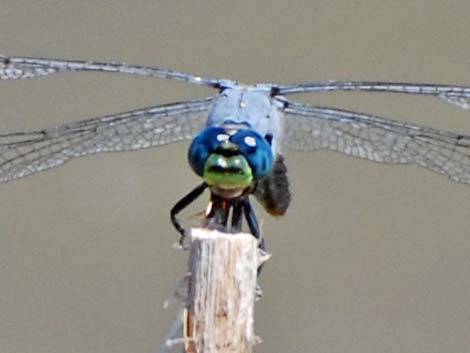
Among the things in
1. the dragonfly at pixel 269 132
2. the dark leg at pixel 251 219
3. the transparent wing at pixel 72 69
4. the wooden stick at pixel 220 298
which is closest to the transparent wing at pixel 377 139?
the dragonfly at pixel 269 132

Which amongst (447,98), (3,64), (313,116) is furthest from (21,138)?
(447,98)

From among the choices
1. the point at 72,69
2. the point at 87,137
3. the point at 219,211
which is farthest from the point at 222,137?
the point at 72,69

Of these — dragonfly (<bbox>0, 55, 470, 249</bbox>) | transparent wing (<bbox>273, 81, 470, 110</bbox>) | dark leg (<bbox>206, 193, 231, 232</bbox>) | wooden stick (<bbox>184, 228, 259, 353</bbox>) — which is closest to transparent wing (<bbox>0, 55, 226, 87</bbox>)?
dragonfly (<bbox>0, 55, 470, 249</bbox>)

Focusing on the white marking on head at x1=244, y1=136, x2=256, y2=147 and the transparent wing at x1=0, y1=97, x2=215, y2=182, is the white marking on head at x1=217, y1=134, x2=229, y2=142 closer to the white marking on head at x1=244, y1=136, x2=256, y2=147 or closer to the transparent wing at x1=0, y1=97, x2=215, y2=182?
the white marking on head at x1=244, y1=136, x2=256, y2=147

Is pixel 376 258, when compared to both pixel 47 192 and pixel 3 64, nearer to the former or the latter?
pixel 47 192

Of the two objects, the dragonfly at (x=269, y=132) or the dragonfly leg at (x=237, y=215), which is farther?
the dragonfly at (x=269, y=132)

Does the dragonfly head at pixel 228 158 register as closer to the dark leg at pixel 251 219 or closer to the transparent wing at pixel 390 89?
the dark leg at pixel 251 219

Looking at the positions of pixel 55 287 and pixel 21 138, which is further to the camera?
pixel 55 287
